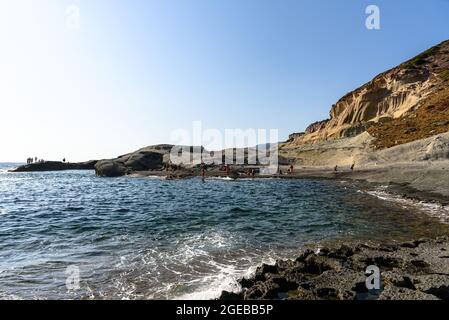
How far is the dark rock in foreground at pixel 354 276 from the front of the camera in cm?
948

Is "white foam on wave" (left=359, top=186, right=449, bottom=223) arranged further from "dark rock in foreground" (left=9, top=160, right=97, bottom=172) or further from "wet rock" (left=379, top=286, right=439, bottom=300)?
"dark rock in foreground" (left=9, top=160, right=97, bottom=172)

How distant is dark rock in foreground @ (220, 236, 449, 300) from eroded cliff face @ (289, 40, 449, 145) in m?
74.2

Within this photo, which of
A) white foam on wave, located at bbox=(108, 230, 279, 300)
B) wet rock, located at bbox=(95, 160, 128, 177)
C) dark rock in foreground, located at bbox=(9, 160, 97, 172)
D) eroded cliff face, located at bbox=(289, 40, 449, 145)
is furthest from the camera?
dark rock in foreground, located at bbox=(9, 160, 97, 172)

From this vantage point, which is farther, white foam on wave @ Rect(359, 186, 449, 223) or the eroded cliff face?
A: the eroded cliff face

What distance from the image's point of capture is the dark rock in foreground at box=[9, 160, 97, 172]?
11938cm

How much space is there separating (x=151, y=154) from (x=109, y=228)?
233 feet

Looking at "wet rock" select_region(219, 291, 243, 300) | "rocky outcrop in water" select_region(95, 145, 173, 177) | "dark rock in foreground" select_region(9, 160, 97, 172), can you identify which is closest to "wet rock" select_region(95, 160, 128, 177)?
"rocky outcrop in water" select_region(95, 145, 173, 177)

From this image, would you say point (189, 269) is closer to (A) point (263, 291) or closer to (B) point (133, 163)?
(A) point (263, 291)

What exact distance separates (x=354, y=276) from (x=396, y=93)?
89.3 metres

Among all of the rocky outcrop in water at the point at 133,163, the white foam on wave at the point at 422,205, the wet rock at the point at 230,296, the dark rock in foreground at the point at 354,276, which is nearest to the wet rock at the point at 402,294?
the dark rock in foreground at the point at 354,276

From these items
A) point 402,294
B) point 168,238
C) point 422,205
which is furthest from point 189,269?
point 422,205

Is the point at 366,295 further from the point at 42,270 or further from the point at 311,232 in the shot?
the point at 42,270
